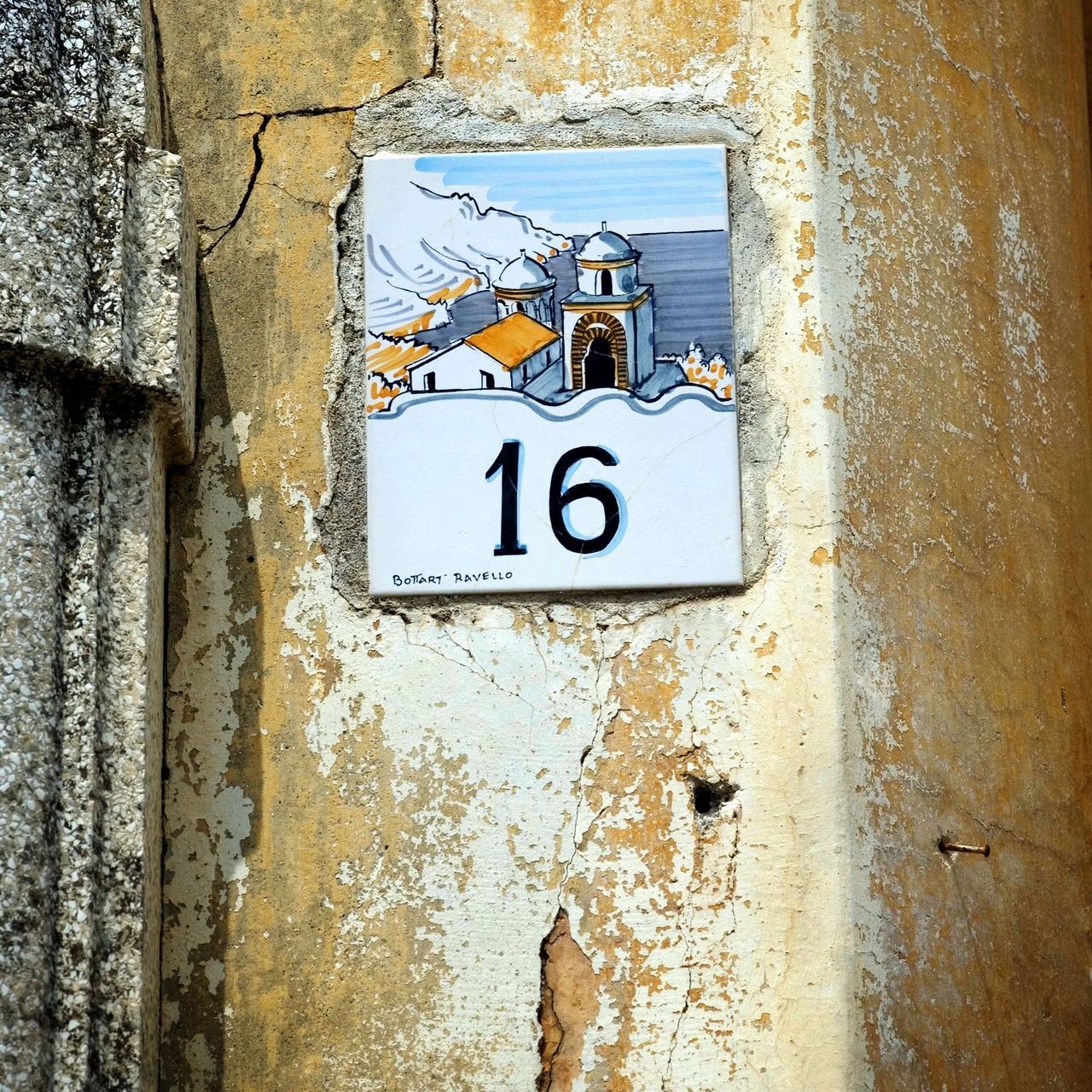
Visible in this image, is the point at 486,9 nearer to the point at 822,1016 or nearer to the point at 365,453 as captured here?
the point at 365,453

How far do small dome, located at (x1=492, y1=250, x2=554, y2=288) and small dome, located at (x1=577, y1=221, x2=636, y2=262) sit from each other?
2.2 inches

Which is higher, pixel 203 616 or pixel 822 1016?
pixel 203 616

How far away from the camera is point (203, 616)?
6.23 ft

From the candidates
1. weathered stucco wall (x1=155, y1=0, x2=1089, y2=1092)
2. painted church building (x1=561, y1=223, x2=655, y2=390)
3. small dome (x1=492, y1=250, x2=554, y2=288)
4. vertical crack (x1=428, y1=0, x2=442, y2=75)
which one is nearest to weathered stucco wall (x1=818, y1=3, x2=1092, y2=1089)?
weathered stucco wall (x1=155, y1=0, x2=1089, y2=1092)

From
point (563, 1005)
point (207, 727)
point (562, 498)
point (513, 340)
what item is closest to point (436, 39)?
point (513, 340)

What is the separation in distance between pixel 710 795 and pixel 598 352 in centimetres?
64

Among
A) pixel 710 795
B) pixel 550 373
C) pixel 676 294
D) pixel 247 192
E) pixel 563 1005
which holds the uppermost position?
pixel 247 192

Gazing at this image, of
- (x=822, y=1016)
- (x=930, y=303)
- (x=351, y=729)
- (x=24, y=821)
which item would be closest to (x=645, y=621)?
(x=351, y=729)

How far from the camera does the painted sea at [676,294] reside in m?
1.93

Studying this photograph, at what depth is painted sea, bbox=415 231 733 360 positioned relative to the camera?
1.93m

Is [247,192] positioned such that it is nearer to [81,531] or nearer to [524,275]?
[524,275]

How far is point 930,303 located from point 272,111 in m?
1.05

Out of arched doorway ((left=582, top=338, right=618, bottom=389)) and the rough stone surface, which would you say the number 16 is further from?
the rough stone surface

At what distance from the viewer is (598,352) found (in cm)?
193
